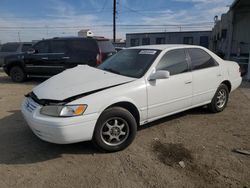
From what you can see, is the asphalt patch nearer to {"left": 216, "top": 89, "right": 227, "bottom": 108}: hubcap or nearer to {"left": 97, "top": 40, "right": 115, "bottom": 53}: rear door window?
{"left": 216, "top": 89, "right": 227, "bottom": 108}: hubcap

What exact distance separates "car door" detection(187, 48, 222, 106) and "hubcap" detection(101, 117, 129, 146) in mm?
1736

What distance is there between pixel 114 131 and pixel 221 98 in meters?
3.03

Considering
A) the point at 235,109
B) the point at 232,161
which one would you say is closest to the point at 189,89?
the point at 232,161

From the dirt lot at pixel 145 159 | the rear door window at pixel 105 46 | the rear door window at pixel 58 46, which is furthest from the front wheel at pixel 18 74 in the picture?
the dirt lot at pixel 145 159

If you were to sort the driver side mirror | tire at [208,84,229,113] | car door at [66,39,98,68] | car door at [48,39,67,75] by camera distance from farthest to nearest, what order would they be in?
car door at [48,39,67,75] < car door at [66,39,98,68] < tire at [208,84,229,113] < the driver side mirror

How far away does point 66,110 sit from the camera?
10.4ft

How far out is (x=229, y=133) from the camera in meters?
4.30

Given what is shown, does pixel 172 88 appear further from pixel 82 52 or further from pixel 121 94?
pixel 82 52

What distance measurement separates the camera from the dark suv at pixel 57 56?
8.89 meters

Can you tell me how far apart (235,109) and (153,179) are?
3.69m

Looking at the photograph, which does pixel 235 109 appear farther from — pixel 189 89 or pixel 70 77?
pixel 70 77

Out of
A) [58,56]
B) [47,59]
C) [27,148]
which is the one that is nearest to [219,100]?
[27,148]

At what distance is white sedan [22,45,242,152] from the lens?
3.21m

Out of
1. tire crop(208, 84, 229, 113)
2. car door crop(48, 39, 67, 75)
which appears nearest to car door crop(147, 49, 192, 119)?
tire crop(208, 84, 229, 113)
